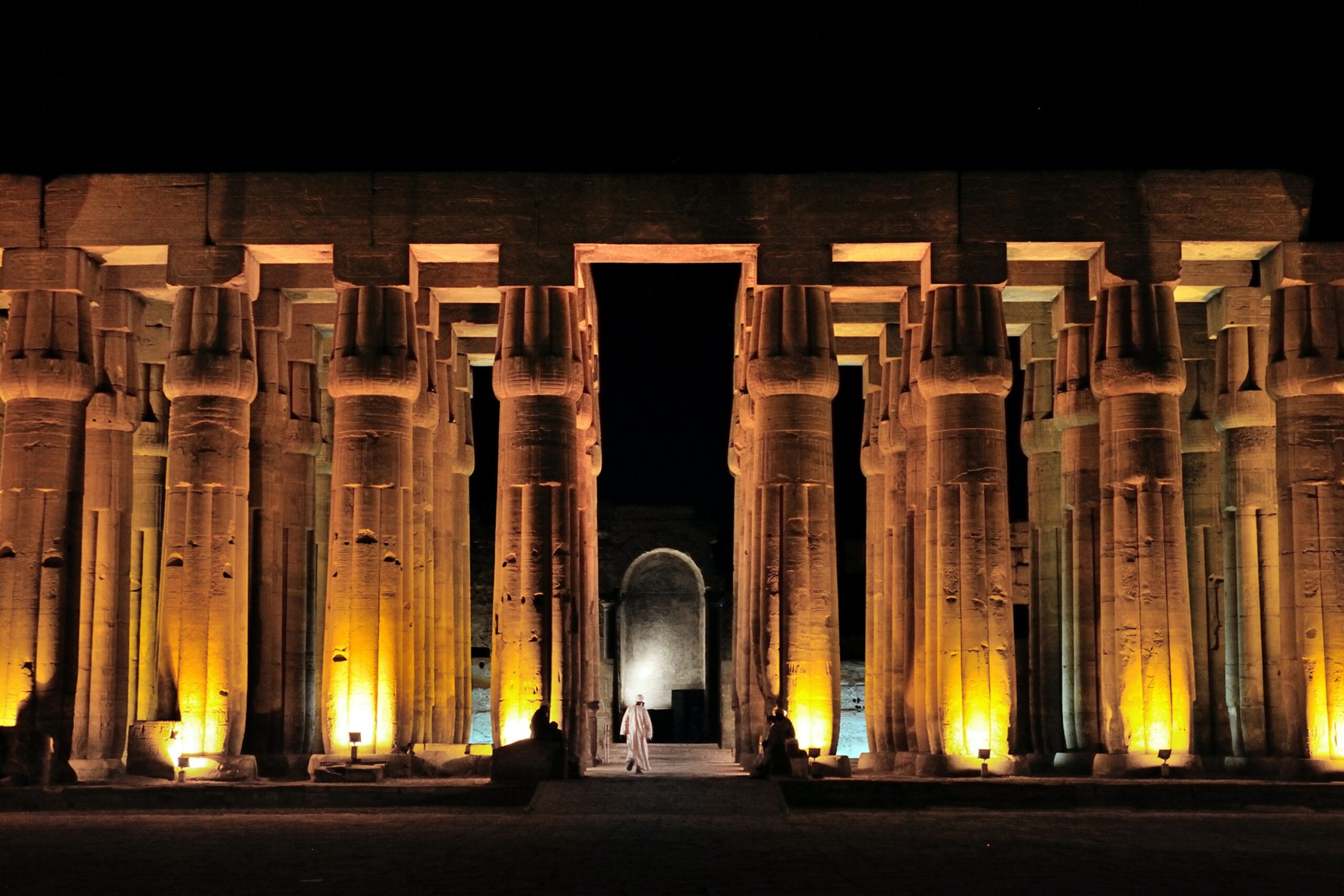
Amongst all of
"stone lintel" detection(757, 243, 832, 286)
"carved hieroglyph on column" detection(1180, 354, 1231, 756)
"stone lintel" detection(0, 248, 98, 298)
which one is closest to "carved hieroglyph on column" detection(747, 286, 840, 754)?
"stone lintel" detection(757, 243, 832, 286)

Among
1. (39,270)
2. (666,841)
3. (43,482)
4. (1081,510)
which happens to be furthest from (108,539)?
(1081,510)

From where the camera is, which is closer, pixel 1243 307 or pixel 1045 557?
pixel 1243 307

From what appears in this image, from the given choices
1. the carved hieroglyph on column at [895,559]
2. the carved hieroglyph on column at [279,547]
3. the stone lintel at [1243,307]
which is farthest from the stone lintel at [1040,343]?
the carved hieroglyph on column at [279,547]

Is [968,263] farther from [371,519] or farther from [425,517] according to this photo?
[425,517]

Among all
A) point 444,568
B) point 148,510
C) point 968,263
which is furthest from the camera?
point 148,510

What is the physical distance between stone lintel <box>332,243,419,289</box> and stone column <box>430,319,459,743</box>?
453 cm

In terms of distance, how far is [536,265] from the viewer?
30.9m

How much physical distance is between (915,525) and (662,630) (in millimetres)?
19360

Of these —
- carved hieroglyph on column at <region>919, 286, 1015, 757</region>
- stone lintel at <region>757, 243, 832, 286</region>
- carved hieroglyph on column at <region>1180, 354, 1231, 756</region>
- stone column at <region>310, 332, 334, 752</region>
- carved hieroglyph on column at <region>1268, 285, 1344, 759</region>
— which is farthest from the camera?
stone column at <region>310, 332, 334, 752</region>

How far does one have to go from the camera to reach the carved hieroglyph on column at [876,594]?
36.6 metres

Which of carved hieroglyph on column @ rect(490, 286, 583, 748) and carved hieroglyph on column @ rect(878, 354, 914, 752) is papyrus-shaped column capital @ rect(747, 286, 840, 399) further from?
carved hieroglyph on column @ rect(878, 354, 914, 752)

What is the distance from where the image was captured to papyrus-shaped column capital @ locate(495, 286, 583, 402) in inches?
1198

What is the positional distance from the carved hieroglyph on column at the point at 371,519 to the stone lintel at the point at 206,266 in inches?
69.8

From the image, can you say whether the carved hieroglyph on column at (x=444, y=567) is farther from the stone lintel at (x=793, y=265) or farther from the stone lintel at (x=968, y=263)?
the stone lintel at (x=968, y=263)
